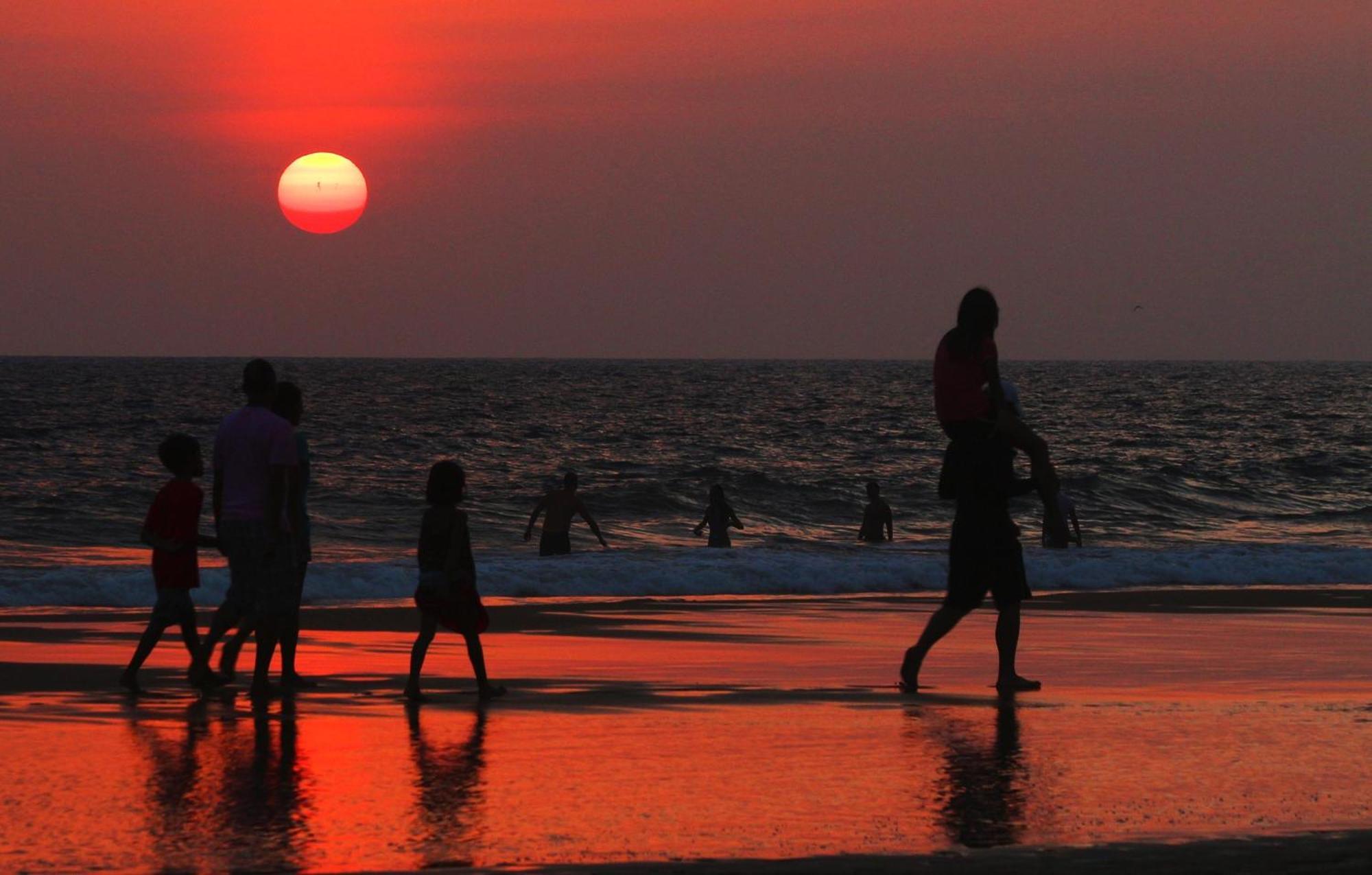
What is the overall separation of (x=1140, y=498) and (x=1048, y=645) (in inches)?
1270

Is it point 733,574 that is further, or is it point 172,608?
point 733,574

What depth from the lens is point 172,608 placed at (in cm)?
937

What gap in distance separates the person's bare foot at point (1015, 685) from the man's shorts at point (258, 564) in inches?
134

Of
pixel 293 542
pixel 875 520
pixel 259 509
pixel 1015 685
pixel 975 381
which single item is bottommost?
pixel 875 520

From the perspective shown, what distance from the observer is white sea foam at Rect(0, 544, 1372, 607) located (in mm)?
16672

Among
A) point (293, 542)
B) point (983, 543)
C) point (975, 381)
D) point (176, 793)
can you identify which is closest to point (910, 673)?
point (983, 543)

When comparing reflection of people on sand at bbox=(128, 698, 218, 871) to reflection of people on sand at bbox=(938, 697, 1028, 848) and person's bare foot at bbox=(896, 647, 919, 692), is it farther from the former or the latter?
person's bare foot at bbox=(896, 647, 919, 692)

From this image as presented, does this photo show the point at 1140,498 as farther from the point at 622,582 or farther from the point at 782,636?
the point at 782,636

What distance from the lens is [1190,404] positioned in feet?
315

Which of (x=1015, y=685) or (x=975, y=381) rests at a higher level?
(x=975, y=381)

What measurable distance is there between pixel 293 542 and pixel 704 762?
3035mm

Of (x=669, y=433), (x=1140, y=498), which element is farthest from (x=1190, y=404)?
(x=1140, y=498)

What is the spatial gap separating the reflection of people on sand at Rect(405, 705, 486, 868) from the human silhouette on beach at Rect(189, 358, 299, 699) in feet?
3.99

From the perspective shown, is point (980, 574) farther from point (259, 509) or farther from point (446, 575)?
point (259, 509)
